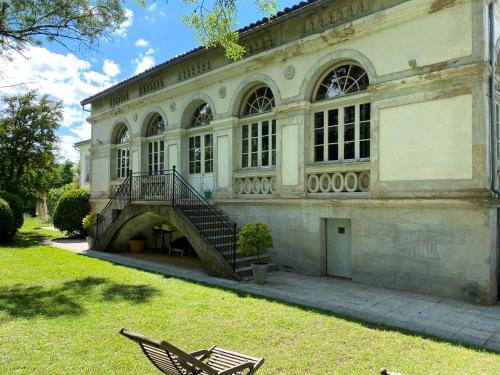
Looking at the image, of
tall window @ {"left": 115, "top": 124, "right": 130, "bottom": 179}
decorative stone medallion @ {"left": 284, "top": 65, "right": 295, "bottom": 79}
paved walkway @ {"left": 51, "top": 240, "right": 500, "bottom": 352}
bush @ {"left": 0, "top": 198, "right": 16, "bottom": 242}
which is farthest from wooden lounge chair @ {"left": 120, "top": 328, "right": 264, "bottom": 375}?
bush @ {"left": 0, "top": 198, "right": 16, "bottom": 242}

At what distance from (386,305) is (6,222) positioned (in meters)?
14.0

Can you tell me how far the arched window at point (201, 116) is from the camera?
12924 mm

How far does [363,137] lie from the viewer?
898 centimetres

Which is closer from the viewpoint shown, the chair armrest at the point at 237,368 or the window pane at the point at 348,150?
the chair armrest at the point at 237,368

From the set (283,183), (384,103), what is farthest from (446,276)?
(283,183)

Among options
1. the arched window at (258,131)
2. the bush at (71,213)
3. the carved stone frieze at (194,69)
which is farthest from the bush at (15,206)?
the arched window at (258,131)

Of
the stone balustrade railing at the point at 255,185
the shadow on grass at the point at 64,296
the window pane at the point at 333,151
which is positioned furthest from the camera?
the stone balustrade railing at the point at 255,185

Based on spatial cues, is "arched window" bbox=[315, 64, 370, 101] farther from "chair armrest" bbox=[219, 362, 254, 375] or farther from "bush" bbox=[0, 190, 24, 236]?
"bush" bbox=[0, 190, 24, 236]

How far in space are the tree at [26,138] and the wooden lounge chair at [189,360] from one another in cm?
1855

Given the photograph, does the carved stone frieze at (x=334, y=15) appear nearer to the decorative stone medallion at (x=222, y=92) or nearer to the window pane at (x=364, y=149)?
the window pane at (x=364, y=149)

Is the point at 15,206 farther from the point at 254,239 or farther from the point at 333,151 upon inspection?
the point at 333,151

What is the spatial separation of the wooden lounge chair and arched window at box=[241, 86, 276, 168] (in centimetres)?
743

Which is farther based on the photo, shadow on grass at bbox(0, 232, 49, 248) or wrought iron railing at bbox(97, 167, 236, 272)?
shadow on grass at bbox(0, 232, 49, 248)

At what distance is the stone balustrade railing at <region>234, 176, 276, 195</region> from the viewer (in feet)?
35.0
